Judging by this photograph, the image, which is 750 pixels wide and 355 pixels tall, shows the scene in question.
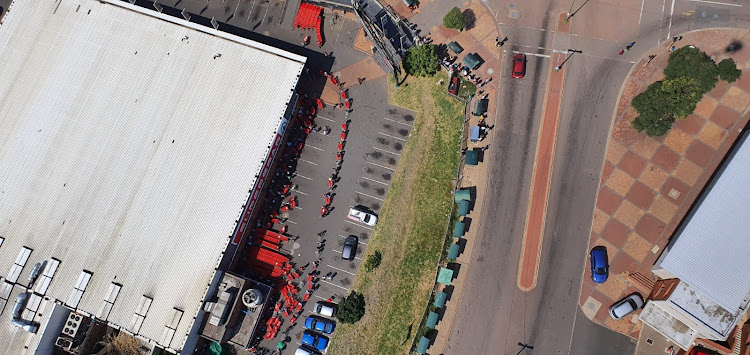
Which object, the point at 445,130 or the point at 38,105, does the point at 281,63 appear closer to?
the point at 445,130

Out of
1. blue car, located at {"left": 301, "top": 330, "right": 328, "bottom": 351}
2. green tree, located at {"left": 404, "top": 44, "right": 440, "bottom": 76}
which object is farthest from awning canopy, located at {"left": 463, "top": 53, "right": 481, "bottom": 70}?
blue car, located at {"left": 301, "top": 330, "right": 328, "bottom": 351}

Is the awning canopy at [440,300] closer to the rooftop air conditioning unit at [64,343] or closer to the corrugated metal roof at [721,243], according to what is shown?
the corrugated metal roof at [721,243]

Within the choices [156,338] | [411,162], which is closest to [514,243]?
[411,162]

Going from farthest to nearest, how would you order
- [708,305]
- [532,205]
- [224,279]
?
[532,205] → [224,279] → [708,305]

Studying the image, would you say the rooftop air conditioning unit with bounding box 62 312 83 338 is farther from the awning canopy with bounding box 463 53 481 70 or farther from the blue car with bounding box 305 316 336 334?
the awning canopy with bounding box 463 53 481 70

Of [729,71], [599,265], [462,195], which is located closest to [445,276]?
[462,195]

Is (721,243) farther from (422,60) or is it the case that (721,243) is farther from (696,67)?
(422,60)
